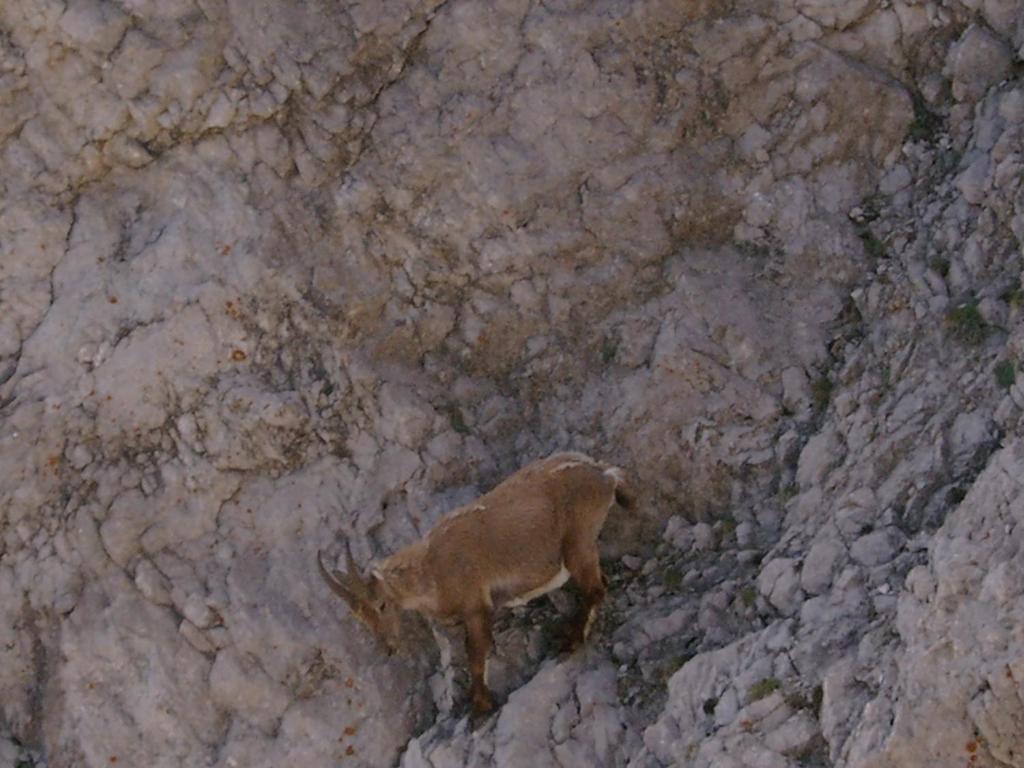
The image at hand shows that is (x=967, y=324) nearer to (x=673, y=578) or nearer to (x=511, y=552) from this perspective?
(x=673, y=578)

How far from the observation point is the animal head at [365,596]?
824 cm

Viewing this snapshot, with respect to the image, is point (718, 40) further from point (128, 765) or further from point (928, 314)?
point (128, 765)

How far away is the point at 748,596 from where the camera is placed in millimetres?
7480

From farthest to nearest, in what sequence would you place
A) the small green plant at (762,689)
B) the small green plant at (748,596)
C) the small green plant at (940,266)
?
the small green plant at (940,266) → the small green plant at (748,596) → the small green plant at (762,689)

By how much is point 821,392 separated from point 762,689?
7.14ft

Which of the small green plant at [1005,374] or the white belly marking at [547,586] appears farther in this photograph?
the white belly marking at [547,586]

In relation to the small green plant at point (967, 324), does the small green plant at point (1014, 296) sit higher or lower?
higher

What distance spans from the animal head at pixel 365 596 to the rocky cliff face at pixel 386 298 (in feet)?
0.71

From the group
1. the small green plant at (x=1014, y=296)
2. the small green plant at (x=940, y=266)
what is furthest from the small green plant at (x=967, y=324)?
the small green plant at (x=940, y=266)

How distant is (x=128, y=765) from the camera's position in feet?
27.9

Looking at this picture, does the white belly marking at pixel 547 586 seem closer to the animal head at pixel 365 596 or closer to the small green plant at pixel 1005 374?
the animal head at pixel 365 596

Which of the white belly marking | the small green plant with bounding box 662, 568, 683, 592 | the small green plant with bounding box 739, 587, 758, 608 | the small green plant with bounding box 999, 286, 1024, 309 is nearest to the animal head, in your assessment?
the white belly marking

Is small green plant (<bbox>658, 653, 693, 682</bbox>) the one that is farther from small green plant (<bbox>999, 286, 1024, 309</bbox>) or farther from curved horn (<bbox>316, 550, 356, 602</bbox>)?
small green plant (<bbox>999, 286, 1024, 309</bbox>)

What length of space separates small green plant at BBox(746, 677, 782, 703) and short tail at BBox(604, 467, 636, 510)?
1.82 m
